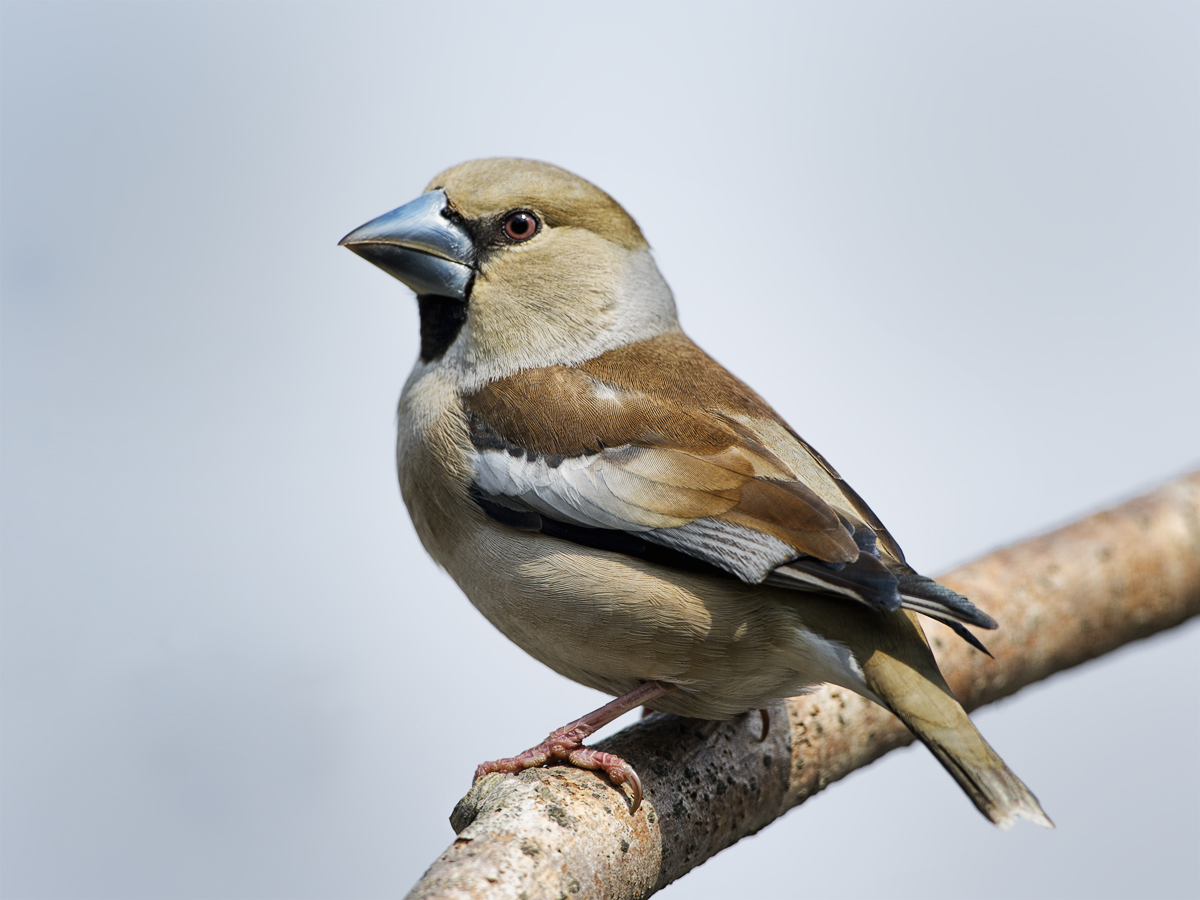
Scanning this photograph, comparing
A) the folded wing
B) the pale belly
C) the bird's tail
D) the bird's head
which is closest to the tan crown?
→ the bird's head

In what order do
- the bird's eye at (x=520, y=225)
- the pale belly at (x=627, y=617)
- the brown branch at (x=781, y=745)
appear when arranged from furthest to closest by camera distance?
the bird's eye at (x=520, y=225) → the pale belly at (x=627, y=617) → the brown branch at (x=781, y=745)

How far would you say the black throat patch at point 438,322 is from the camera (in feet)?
13.6

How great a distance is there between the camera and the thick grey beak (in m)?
4.06

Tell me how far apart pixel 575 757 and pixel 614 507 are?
30.0 inches

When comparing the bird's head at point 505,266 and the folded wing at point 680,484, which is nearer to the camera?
the folded wing at point 680,484

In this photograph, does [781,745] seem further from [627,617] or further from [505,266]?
[505,266]

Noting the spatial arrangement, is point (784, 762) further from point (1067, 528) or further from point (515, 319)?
point (1067, 528)

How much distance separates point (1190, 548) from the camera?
539 centimetres

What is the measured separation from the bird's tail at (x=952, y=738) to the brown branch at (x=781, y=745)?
0.81 meters

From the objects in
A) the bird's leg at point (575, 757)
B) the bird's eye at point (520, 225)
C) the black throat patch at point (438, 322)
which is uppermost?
the bird's eye at point (520, 225)

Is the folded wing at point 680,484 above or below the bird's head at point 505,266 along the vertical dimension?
below

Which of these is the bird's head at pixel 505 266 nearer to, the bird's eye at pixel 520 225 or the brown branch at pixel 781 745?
the bird's eye at pixel 520 225

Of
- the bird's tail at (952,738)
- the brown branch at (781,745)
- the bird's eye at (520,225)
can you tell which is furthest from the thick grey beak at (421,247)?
the bird's tail at (952,738)

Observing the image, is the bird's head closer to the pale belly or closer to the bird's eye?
the bird's eye
